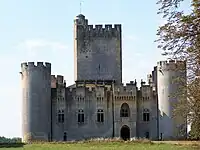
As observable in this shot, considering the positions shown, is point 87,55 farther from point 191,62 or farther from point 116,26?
point 191,62

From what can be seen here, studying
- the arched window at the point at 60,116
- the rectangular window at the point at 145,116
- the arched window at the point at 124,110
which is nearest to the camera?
the arched window at the point at 60,116

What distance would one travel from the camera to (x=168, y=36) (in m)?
15.1

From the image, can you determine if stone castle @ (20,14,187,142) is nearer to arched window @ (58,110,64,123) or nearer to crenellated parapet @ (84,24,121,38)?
arched window @ (58,110,64,123)

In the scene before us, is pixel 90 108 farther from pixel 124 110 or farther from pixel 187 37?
pixel 187 37

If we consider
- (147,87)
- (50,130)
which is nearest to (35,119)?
(50,130)

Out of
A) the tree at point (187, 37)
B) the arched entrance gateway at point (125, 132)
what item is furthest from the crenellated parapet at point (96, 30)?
the tree at point (187, 37)

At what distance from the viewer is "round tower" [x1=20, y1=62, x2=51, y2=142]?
64.8 m

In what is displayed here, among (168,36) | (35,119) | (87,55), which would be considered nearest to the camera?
(168,36)

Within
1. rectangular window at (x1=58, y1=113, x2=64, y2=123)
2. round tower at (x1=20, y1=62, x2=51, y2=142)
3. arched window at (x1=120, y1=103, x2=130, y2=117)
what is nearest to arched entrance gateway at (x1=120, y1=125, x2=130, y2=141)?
arched window at (x1=120, y1=103, x2=130, y2=117)

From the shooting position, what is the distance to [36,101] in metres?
65.6

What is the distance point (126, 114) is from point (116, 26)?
1288 cm

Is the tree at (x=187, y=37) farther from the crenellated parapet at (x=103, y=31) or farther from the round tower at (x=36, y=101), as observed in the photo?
the crenellated parapet at (x=103, y=31)

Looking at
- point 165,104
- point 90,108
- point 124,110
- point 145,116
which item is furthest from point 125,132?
point 165,104

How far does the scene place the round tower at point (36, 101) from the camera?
64812mm
